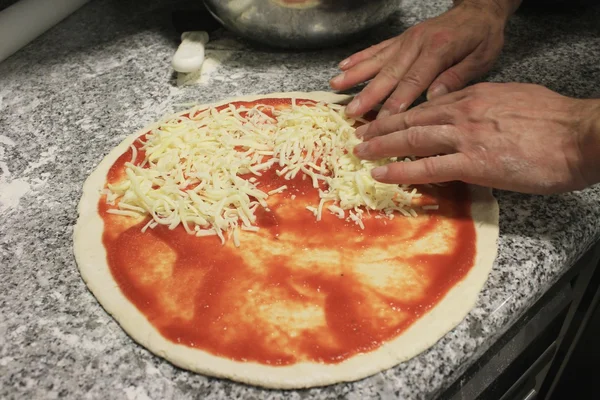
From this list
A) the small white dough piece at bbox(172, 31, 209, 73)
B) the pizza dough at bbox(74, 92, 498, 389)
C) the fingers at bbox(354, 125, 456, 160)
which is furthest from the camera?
the small white dough piece at bbox(172, 31, 209, 73)

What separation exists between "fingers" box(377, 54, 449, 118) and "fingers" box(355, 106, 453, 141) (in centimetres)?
12

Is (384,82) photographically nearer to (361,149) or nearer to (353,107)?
(353,107)

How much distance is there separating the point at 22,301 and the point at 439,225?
0.98 meters

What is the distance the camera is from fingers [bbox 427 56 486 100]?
1528 mm

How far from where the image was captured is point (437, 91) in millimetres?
1525

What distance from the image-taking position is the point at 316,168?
1.37 m

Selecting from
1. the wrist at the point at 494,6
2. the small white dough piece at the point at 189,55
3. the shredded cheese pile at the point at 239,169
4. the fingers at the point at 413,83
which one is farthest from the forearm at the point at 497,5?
the small white dough piece at the point at 189,55

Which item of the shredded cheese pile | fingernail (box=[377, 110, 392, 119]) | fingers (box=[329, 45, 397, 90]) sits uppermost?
fingers (box=[329, 45, 397, 90])

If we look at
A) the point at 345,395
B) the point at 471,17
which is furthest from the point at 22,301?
the point at 471,17

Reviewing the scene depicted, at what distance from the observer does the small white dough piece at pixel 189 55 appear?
173 cm

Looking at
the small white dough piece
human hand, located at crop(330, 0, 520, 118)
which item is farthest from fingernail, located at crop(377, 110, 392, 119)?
the small white dough piece

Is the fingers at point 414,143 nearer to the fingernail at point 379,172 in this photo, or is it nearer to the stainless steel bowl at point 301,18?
the fingernail at point 379,172

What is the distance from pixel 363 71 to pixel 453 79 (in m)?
0.27

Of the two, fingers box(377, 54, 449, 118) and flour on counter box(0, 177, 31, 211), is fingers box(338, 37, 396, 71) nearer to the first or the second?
fingers box(377, 54, 449, 118)
